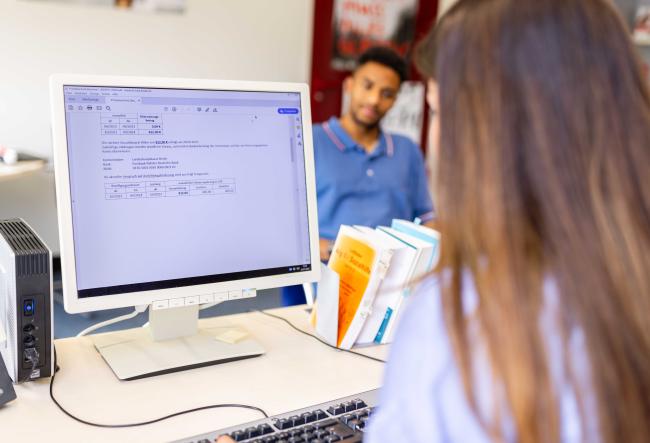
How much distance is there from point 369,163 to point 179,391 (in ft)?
4.88

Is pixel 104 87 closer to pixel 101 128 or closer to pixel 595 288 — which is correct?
pixel 101 128

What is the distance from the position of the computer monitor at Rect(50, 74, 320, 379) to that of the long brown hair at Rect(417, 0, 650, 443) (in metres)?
0.59

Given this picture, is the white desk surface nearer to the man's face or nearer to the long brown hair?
the long brown hair

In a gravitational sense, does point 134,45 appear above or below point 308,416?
above

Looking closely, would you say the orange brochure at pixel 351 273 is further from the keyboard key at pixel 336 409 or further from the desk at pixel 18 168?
the desk at pixel 18 168

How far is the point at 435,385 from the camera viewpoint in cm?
59

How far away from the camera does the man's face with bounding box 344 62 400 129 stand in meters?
2.42

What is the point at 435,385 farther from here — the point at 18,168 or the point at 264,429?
the point at 18,168

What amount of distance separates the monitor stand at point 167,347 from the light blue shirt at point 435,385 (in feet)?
1.74

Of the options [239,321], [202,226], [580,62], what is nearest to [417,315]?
[580,62]

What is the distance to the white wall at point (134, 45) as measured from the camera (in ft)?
10.1

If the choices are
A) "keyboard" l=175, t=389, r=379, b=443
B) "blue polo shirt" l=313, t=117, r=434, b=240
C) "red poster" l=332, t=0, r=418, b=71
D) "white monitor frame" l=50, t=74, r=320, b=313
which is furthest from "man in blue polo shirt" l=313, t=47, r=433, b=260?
"red poster" l=332, t=0, r=418, b=71

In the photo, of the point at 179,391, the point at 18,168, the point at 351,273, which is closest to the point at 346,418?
the point at 179,391

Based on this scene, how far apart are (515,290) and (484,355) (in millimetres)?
63
